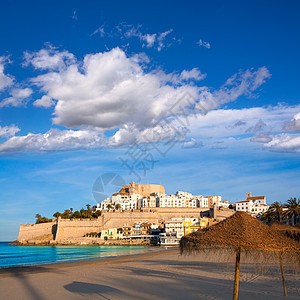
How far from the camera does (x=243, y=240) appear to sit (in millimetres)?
8914

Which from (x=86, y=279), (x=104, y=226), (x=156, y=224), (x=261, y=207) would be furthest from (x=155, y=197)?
(x=86, y=279)

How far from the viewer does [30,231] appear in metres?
103

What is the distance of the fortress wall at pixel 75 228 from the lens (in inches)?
3656

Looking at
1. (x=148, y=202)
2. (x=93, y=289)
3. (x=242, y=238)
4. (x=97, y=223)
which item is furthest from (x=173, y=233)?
(x=242, y=238)

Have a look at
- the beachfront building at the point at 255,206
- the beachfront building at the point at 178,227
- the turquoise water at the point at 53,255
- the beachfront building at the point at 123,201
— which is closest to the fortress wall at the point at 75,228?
the beachfront building at the point at 178,227

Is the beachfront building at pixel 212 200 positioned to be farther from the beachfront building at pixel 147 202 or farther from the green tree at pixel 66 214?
the green tree at pixel 66 214

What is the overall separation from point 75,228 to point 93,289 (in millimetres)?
84842

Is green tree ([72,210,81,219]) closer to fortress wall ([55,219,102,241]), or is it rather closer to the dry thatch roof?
fortress wall ([55,219,102,241])

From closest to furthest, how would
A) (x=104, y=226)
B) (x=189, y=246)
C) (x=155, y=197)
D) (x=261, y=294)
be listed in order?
(x=189, y=246) < (x=261, y=294) < (x=104, y=226) < (x=155, y=197)

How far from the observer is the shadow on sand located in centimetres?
1290

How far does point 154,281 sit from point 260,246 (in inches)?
346

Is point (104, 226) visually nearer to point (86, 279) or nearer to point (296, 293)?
point (86, 279)

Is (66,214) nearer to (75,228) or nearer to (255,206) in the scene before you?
(75,228)

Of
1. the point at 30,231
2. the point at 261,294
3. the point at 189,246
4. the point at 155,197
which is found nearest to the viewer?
the point at 189,246
